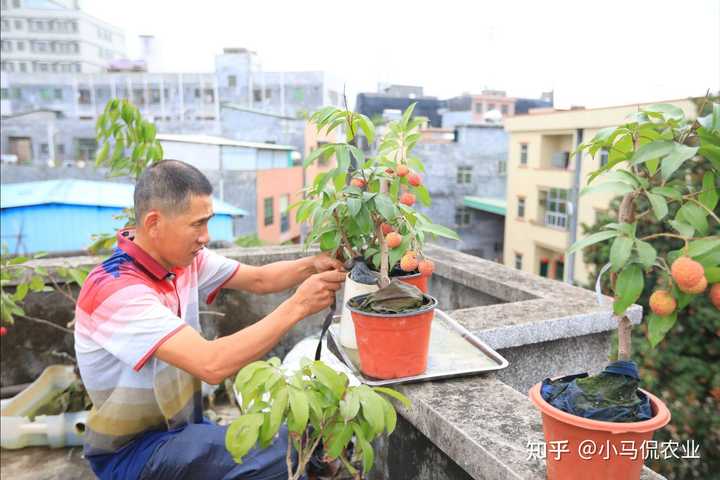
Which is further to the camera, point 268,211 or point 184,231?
point 268,211

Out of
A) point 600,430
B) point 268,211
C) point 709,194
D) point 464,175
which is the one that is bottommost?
point 268,211

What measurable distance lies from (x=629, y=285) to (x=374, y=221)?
888mm

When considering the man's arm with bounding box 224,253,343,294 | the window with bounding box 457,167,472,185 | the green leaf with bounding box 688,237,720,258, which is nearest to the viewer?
the green leaf with bounding box 688,237,720,258

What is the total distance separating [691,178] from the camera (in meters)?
4.19

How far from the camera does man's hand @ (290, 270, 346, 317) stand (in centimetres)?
188

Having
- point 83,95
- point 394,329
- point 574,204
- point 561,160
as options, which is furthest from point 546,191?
point 83,95

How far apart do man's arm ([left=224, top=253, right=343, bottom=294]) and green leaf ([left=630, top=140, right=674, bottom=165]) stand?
1.47 metres

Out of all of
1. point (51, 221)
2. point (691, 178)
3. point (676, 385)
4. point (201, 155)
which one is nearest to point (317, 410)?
point (676, 385)

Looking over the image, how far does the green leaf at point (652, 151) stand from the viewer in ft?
3.80

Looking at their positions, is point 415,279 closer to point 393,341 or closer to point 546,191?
point 393,341

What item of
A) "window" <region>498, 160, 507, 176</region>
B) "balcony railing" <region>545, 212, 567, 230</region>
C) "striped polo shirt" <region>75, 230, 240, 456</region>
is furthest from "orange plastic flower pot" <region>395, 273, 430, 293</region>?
"window" <region>498, 160, 507, 176</region>

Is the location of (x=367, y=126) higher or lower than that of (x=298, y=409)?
higher

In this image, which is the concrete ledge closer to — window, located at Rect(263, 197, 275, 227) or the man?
the man

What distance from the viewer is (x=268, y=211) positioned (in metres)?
21.3
